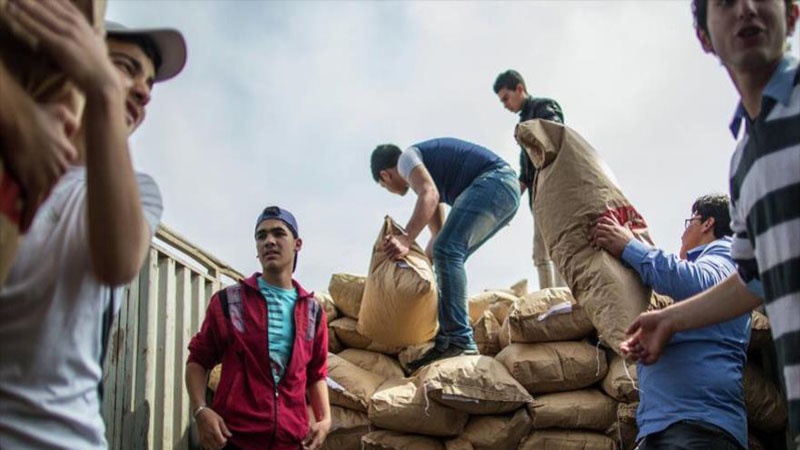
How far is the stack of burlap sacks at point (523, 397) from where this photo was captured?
123 inches

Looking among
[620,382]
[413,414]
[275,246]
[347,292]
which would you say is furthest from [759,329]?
[275,246]

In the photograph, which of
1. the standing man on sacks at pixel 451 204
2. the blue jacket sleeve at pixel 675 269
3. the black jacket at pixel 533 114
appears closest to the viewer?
the blue jacket sleeve at pixel 675 269

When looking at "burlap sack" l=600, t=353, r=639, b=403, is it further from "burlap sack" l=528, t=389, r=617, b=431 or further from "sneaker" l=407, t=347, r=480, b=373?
"sneaker" l=407, t=347, r=480, b=373

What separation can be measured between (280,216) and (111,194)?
2.19 m

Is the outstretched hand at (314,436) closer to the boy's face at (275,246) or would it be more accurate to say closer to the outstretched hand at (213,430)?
the outstretched hand at (213,430)

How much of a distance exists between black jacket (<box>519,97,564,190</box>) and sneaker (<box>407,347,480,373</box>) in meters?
1.42

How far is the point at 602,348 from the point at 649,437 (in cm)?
133

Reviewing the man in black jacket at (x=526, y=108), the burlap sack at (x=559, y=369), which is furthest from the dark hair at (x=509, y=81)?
the burlap sack at (x=559, y=369)

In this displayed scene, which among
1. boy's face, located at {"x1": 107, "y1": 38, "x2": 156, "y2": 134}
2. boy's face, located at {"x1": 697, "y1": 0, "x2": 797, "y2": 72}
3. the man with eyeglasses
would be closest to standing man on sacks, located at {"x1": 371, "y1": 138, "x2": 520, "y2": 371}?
the man with eyeglasses

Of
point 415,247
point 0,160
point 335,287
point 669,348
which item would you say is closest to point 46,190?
point 0,160

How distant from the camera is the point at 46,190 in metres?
0.76

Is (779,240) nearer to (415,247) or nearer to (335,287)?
(415,247)

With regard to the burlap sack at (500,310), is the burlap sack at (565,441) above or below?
below

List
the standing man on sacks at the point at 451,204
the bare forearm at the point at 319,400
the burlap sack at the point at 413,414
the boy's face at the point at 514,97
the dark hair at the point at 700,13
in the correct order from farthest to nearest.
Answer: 1. the boy's face at the point at 514,97
2. the standing man on sacks at the point at 451,204
3. the burlap sack at the point at 413,414
4. the bare forearm at the point at 319,400
5. the dark hair at the point at 700,13
